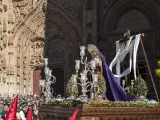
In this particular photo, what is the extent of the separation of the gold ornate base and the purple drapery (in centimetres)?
178

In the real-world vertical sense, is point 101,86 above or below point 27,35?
below

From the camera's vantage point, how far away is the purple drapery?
386 inches

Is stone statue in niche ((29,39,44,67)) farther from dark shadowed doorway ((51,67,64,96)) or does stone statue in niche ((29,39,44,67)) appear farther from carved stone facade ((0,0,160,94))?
dark shadowed doorway ((51,67,64,96))

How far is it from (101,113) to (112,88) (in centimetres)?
300

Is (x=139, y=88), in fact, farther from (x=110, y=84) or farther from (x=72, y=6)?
(x=72, y=6)

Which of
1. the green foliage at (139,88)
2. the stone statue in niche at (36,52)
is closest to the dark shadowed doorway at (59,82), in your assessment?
the stone statue in niche at (36,52)

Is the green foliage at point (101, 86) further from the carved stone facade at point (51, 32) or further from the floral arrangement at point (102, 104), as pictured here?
the carved stone facade at point (51, 32)

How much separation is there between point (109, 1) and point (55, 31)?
486 cm

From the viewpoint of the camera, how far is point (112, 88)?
9.89 metres

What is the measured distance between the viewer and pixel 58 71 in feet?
75.6

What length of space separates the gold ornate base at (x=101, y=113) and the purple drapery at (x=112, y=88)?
1782 millimetres

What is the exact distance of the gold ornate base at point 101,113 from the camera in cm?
669

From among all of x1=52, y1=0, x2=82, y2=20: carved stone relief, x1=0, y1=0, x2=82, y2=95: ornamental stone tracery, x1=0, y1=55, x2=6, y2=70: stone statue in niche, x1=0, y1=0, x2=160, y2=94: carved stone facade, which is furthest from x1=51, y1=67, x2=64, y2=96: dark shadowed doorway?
x1=52, y1=0, x2=82, y2=20: carved stone relief

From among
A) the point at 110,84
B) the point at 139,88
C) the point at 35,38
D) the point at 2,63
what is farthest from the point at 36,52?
the point at 110,84
